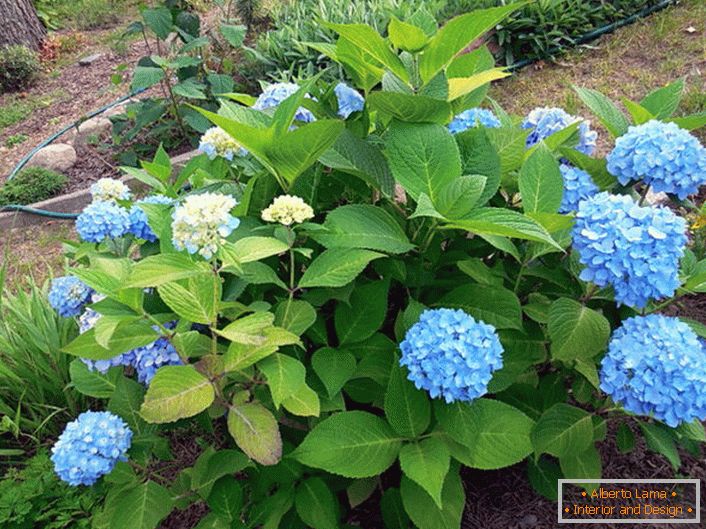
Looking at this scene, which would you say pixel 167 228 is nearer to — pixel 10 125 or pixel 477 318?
pixel 477 318

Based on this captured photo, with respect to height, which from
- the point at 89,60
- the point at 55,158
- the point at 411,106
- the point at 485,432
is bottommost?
the point at 55,158

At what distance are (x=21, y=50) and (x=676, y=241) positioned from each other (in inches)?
239

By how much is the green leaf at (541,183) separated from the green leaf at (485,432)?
422 millimetres

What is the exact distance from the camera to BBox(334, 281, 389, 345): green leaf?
4.36 feet

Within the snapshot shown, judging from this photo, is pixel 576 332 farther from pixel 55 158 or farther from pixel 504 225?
pixel 55 158

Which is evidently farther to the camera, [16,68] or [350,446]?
[16,68]

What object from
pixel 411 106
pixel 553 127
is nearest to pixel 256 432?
pixel 411 106

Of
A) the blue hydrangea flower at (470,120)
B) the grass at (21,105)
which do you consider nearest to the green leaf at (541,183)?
the blue hydrangea flower at (470,120)

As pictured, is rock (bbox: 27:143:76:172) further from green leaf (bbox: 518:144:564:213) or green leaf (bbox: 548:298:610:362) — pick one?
green leaf (bbox: 548:298:610:362)

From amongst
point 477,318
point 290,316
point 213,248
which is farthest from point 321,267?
point 477,318

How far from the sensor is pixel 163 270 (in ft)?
3.44

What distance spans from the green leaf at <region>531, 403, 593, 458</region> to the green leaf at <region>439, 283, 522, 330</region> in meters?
0.22

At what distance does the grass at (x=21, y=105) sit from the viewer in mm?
5098

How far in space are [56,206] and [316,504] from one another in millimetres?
3173
